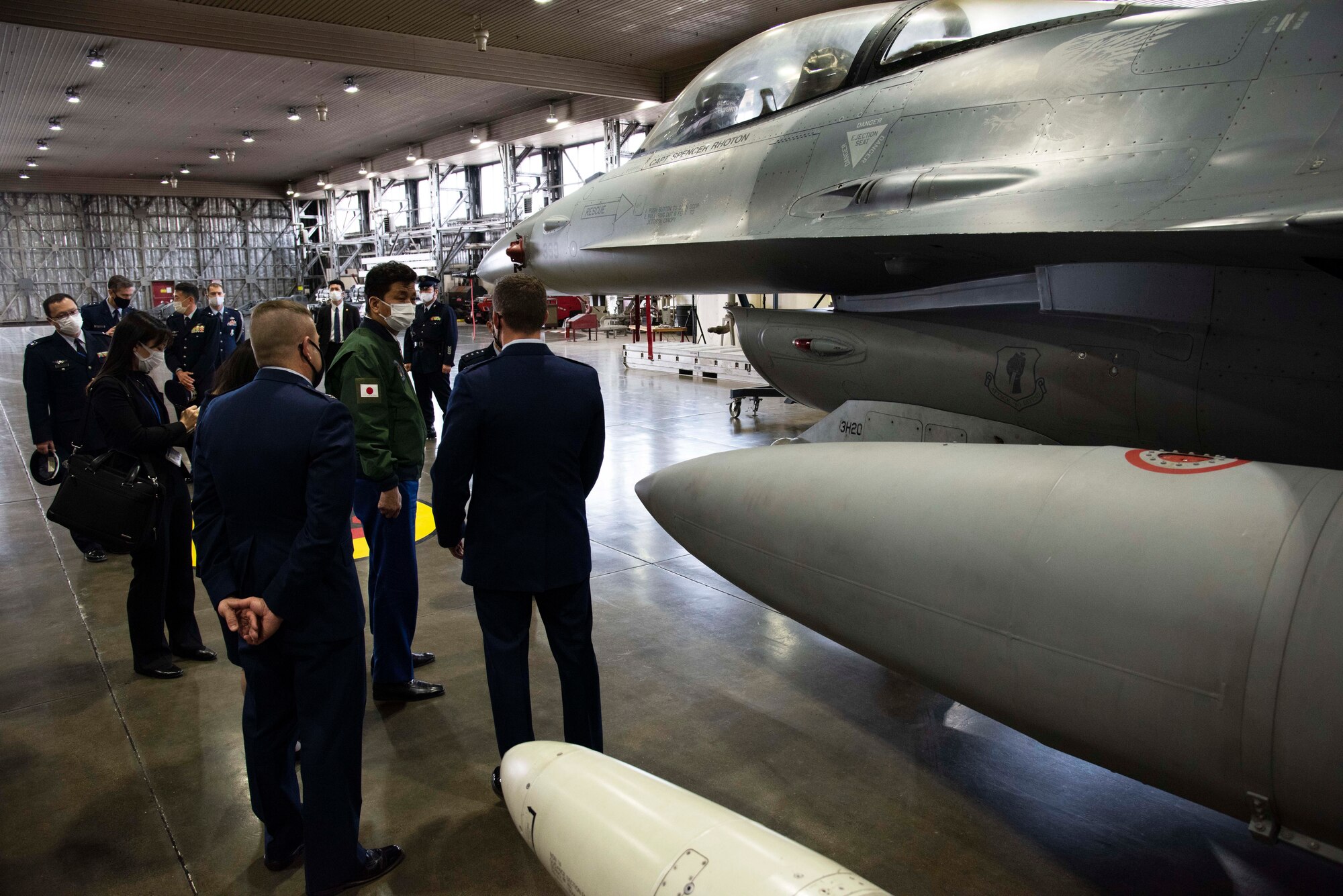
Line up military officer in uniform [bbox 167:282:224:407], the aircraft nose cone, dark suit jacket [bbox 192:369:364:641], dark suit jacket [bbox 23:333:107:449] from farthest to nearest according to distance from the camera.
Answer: military officer in uniform [bbox 167:282:224:407] < the aircraft nose cone < dark suit jacket [bbox 23:333:107:449] < dark suit jacket [bbox 192:369:364:641]

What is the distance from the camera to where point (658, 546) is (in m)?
6.93

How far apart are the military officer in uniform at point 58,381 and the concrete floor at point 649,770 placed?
128 cm

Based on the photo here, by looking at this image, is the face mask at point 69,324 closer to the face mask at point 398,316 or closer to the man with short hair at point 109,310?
the man with short hair at point 109,310

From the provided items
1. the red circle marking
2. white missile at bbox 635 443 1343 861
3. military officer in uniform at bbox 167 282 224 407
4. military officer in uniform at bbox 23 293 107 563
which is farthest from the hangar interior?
military officer in uniform at bbox 167 282 224 407

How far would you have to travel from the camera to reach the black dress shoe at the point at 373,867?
9.48ft

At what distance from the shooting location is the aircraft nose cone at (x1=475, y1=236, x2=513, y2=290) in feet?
26.4

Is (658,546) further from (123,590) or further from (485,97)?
(485,97)

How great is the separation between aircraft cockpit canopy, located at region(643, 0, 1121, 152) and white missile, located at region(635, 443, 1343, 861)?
9.34ft

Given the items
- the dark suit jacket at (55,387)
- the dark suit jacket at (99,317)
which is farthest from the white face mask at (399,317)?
the dark suit jacket at (99,317)

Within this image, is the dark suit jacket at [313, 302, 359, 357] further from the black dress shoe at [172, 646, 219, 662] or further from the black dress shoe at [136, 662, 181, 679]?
the black dress shoe at [136, 662, 181, 679]

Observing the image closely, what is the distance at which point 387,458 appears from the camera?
156 inches

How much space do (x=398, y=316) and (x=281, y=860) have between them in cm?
245

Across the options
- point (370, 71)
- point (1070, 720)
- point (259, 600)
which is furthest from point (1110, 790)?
point (370, 71)

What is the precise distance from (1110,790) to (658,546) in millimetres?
3951
